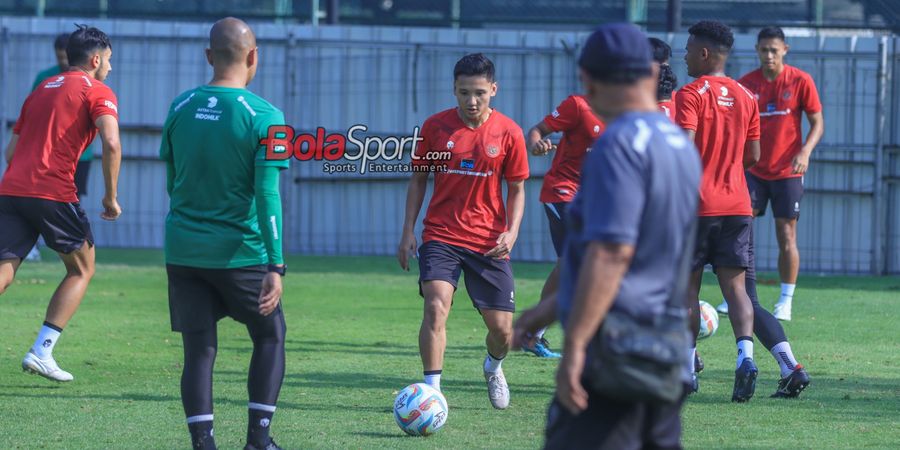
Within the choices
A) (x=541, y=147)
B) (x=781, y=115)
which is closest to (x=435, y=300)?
(x=541, y=147)

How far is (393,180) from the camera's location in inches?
718

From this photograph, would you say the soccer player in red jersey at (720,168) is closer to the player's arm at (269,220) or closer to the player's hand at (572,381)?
the player's arm at (269,220)

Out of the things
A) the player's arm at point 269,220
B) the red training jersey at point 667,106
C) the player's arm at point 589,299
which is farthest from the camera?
the red training jersey at point 667,106

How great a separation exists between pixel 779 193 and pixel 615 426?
8227 mm

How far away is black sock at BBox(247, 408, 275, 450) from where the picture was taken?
6.07 meters

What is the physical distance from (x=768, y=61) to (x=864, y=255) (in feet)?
21.6

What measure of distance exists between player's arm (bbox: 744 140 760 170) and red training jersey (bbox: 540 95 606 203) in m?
0.94

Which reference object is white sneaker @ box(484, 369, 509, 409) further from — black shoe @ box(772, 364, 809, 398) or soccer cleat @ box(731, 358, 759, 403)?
black shoe @ box(772, 364, 809, 398)

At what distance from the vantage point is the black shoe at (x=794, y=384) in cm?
783

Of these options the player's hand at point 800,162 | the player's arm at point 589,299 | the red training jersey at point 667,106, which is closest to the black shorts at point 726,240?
the red training jersey at point 667,106

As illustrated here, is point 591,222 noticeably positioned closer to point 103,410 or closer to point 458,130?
point 458,130

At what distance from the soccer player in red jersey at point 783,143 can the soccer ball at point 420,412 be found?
5531 millimetres

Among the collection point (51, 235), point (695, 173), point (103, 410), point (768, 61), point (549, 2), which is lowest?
point (103, 410)

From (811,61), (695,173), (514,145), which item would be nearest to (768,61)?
(514,145)
